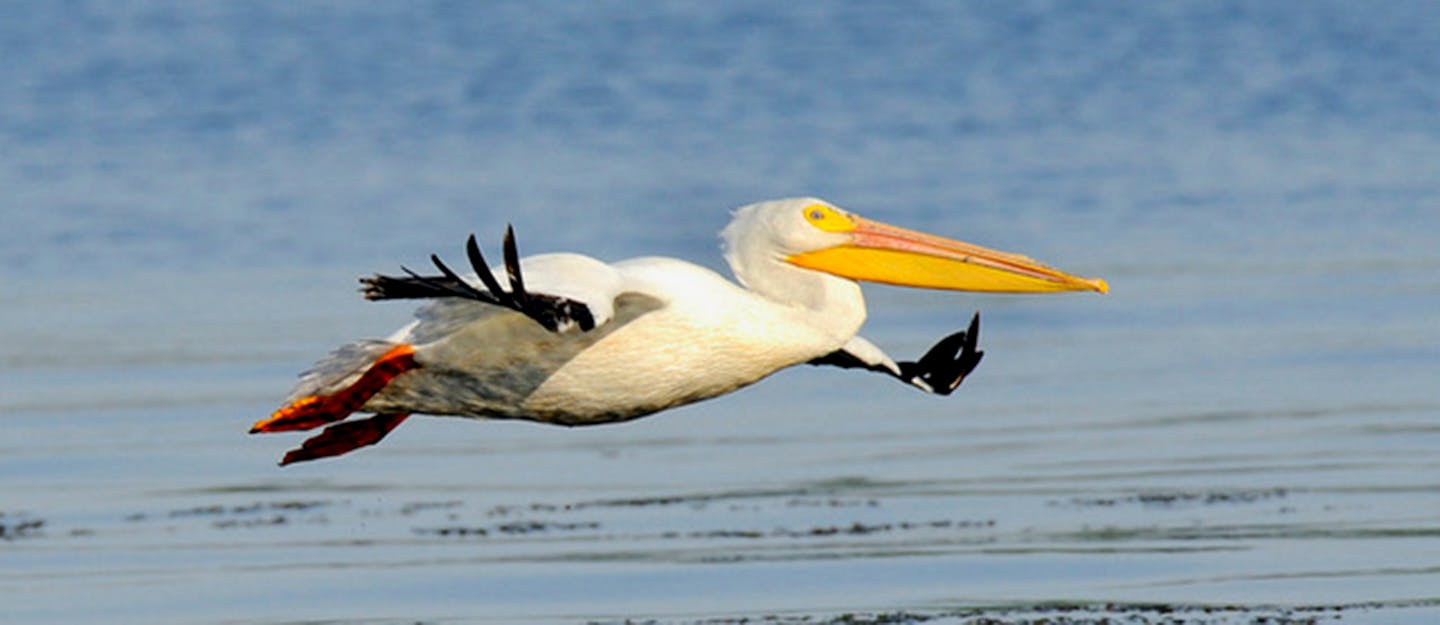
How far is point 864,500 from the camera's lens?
12.1 meters

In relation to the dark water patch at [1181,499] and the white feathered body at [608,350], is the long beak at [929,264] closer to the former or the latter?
the white feathered body at [608,350]

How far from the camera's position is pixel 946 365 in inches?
363

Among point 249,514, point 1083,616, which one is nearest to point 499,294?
point 1083,616

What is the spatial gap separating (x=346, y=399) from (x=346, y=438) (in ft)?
1.83

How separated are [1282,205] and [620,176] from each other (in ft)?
18.5

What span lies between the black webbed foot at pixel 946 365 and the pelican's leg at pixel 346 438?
172 cm

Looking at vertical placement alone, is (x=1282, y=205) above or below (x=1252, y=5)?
below

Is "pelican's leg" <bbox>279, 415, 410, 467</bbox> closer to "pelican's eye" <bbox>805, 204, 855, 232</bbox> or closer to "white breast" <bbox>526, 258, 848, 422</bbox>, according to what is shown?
"white breast" <bbox>526, 258, 848, 422</bbox>

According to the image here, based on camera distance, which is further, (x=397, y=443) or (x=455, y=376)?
(x=397, y=443)

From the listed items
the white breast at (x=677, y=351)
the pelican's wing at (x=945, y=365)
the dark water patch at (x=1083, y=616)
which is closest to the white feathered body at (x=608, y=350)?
the white breast at (x=677, y=351)

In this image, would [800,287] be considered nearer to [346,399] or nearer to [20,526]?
[346,399]

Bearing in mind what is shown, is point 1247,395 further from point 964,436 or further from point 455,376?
point 455,376

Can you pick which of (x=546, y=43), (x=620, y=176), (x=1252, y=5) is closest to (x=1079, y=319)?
(x=620, y=176)

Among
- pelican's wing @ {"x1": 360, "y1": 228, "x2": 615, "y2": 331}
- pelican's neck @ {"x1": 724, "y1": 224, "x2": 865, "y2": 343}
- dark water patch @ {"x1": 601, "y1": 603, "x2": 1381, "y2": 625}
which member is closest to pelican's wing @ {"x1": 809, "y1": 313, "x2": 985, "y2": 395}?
pelican's neck @ {"x1": 724, "y1": 224, "x2": 865, "y2": 343}
